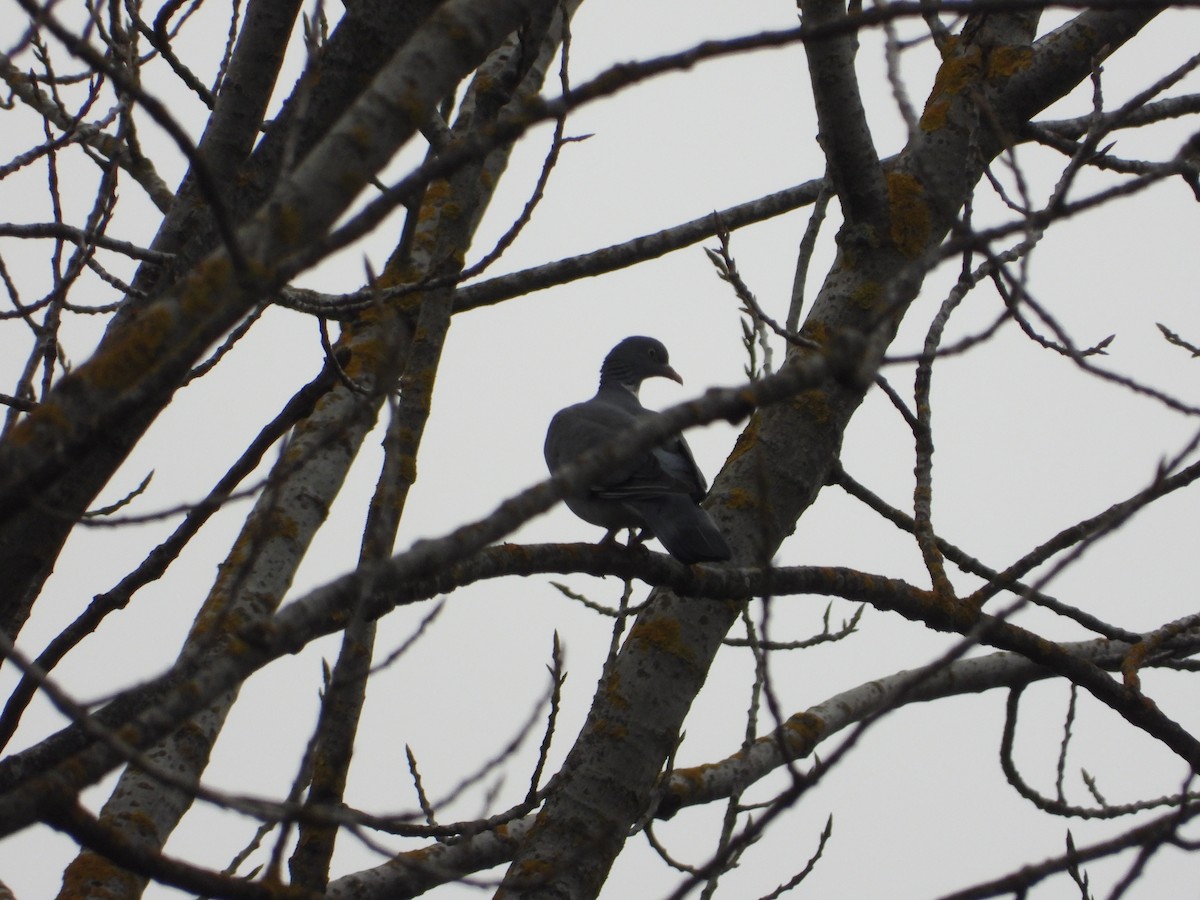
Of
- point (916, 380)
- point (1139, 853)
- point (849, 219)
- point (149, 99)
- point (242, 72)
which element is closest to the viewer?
A: point (149, 99)

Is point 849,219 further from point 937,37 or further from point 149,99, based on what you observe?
point 149,99

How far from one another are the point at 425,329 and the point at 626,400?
11.5ft

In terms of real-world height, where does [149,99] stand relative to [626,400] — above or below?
below

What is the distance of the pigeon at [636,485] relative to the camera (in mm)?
3186

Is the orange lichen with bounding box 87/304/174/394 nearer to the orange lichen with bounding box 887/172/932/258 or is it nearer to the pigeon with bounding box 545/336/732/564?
the pigeon with bounding box 545/336/732/564

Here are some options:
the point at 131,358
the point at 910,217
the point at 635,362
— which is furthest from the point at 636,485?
the point at 635,362

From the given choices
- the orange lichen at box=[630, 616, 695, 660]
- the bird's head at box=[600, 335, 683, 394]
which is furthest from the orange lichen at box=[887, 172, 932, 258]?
the bird's head at box=[600, 335, 683, 394]

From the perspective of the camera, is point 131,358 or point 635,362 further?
point 635,362

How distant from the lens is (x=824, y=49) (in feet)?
10.6

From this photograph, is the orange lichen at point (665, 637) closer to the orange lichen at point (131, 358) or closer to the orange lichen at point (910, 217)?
the orange lichen at point (910, 217)

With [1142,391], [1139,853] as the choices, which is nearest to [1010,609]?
[1139,853]

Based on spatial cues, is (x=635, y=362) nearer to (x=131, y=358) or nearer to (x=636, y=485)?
(x=636, y=485)

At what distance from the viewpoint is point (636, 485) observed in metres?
3.74

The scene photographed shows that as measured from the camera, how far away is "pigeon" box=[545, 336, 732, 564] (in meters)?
3.19
